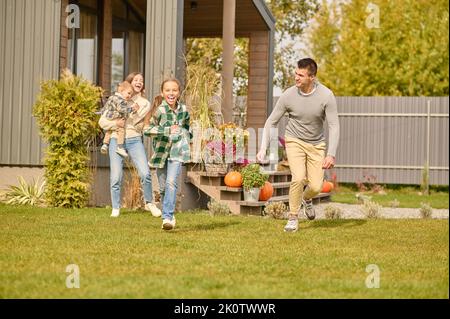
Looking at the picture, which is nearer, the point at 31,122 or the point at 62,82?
the point at 62,82

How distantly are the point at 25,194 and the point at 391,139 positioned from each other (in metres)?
11.5

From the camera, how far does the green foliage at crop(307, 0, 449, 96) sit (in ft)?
84.2

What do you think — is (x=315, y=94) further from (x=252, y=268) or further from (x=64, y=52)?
(x=64, y=52)

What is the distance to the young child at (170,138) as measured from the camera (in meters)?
8.95

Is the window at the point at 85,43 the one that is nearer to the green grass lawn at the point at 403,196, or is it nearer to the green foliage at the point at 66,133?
the green foliage at the point at 66,133

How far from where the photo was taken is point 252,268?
656 cm

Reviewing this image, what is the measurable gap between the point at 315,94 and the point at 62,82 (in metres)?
4.07

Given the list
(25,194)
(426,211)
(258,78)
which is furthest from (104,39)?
(426,211)

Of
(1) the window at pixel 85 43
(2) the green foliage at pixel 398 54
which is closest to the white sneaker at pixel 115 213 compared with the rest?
(1) the window at pixel 85 43

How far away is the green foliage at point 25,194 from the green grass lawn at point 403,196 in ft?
21.6

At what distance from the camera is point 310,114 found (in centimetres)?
937

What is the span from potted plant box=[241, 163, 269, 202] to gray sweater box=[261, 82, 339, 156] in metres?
2.72

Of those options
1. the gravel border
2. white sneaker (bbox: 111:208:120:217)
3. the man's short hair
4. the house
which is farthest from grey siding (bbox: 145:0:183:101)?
the man's short hair
